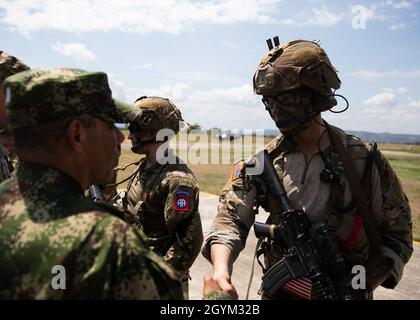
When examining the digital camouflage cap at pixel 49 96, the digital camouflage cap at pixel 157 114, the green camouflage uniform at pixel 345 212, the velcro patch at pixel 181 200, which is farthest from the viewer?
the digital camouflage cap at pixel 157 114

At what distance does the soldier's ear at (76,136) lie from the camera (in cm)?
137

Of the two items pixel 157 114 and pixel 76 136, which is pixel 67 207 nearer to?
pixel 76 136

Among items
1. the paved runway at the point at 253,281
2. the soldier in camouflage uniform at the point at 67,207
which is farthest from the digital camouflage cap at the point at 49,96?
the paved runway at the point at 253,281

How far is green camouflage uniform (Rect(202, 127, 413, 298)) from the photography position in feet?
7.68

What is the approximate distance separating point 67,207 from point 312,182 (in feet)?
5.26

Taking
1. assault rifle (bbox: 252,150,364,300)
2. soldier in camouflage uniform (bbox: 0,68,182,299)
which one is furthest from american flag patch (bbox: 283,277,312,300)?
soldier in camouflage uniform (bbox: 0,68,182,299)

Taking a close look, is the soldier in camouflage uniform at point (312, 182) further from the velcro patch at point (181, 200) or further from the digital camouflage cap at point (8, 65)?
the digital camouflage cap at point (8, 65)

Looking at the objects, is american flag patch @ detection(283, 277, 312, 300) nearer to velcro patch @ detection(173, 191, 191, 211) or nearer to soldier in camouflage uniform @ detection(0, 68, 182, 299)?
velcro patch @ detection(173, 191, 191, 211)

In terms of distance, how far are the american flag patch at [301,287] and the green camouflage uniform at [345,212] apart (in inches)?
9.1

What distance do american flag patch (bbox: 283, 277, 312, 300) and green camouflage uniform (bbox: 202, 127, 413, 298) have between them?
0.23m

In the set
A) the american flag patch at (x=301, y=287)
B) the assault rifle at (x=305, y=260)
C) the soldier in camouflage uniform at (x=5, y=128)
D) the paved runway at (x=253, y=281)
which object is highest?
the soldier in camouflage uniform at (x=5, y=128)

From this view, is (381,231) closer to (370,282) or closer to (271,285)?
(370,282)

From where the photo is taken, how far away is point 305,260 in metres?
2.18
